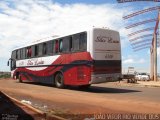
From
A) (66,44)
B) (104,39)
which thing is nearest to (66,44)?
(66,44)

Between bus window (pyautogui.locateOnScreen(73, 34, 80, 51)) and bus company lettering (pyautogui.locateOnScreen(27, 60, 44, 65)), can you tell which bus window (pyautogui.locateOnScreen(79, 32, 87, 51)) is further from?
bus company lettering (pyautogui.locateOnScreen(27, 60, 44, 65))

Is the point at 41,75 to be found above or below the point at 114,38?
below

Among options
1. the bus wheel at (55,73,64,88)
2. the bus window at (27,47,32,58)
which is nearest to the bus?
the bus wheel at (55,73,64,88)

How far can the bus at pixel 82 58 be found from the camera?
22.1 m

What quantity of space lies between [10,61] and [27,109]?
997 inches

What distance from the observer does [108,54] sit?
2281 centimetres

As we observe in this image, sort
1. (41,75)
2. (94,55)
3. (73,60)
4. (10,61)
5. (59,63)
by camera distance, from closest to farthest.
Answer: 1. (94,55)
2. (73,60)
3. (59,63)
4. (41,75)
5. (10,61)

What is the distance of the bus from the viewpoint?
22125 millimetres

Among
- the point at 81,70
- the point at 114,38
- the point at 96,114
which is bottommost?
the point at 96,114

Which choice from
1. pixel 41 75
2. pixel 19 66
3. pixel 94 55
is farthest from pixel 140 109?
pixel 19 66

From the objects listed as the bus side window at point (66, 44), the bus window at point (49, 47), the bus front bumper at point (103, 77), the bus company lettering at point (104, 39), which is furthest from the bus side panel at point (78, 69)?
the bus window at point (49, 47)

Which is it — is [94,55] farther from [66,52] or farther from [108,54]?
[66,52]

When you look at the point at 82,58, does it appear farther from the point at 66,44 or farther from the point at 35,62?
the point at 35,62

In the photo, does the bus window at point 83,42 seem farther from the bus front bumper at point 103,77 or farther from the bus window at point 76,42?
the bus front bumper at point 103,77
